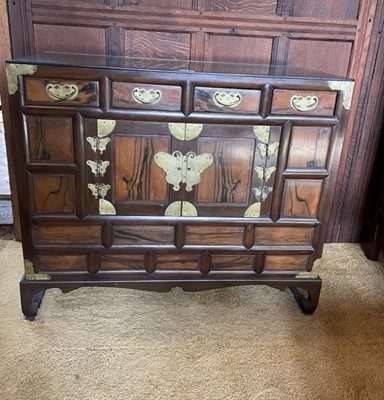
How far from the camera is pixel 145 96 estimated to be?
54.4 inches

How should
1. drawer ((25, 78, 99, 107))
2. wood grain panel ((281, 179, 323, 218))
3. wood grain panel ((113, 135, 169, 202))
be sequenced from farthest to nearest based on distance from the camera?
1. wood grain panel ((281, 179, 323, 218))
2. wood grain panel ((113, 135, 169, 202))
3. drawer ((25, 78, 99, 107))

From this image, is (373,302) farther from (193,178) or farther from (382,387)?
(193,178)

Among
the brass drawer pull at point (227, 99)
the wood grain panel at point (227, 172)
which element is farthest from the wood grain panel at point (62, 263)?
the brass drawer pull at point (227, 99)

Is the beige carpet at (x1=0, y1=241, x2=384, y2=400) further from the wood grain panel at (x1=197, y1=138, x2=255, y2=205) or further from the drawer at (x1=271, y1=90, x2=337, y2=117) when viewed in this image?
the drawer at (x1=271, y1=90, x2=337, y2=117)

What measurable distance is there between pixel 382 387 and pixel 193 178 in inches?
38.7

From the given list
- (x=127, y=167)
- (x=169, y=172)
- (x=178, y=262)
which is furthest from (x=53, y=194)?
(x=178, y=262)

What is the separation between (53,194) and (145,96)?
486 millimetres

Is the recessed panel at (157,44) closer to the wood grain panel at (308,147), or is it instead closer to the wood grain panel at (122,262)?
the wood grain panel at (308,147)

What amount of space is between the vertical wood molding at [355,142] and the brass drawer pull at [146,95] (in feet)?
3.70

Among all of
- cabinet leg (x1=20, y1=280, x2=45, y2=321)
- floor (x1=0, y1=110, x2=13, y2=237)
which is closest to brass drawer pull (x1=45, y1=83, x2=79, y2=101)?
cabinet leg (x1=20, y1=280, x2=45, y2=321)

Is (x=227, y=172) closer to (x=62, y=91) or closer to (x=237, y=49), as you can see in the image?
(x=62, y=91)

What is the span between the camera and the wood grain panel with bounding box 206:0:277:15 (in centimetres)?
185

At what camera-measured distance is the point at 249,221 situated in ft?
5.23

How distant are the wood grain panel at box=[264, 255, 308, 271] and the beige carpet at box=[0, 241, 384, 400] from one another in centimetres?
23
